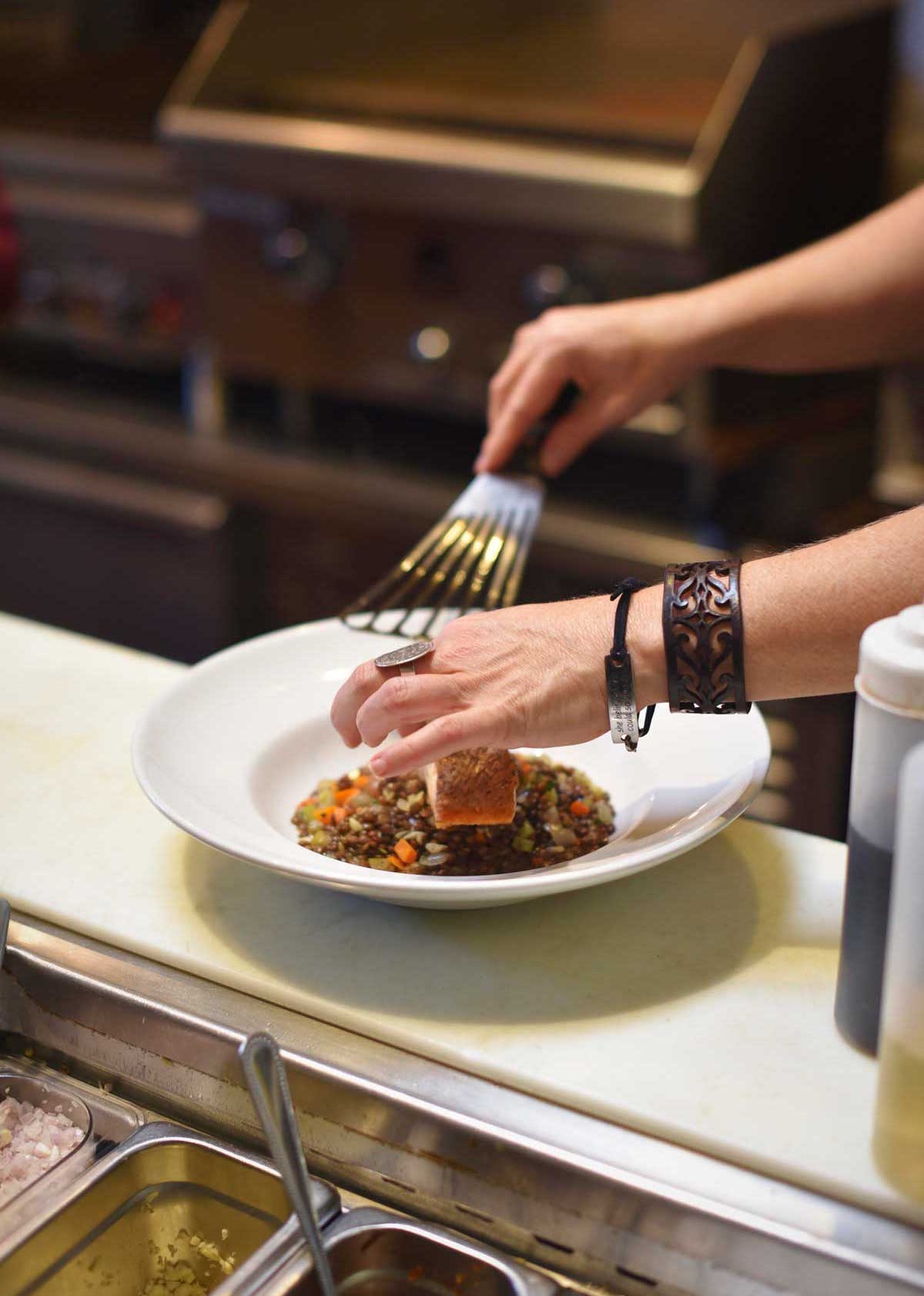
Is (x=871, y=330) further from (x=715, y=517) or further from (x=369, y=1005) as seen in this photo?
(x=369, y=1005)

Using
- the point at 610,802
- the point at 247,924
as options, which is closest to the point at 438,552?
the point at 610,802

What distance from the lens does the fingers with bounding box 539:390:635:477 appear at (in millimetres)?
1551

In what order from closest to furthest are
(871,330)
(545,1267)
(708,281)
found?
1. (545,1267)
2. (871,330)
3. (708,281)

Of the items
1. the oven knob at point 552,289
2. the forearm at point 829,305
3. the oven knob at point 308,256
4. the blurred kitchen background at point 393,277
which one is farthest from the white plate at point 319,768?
the oven knob at point 308,256

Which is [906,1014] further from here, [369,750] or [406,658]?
[369,750]

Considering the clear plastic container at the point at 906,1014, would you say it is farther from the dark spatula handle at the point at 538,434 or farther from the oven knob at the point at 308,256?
the oven knob at the point at 308,256

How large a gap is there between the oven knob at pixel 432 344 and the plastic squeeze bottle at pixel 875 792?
5.62 ft

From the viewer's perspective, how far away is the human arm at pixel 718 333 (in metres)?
1.50

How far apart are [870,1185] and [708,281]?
1.61 m

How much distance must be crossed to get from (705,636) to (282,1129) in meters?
0.43

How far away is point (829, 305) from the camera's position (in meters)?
1.53

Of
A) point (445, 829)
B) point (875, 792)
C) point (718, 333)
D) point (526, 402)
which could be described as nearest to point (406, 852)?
point (445, 829)

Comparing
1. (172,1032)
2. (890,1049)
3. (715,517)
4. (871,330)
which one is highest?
(871,330)

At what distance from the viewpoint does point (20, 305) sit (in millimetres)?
2932
